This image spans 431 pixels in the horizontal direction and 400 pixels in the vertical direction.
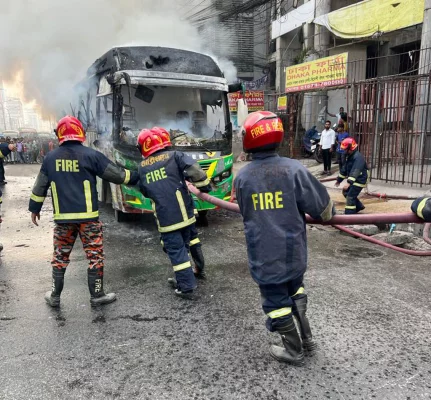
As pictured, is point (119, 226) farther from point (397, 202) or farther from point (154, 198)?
point (397, 202)

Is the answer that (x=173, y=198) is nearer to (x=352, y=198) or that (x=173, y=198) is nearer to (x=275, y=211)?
(x=275, y=211)

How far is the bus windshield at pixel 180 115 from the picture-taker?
5984 millimetres

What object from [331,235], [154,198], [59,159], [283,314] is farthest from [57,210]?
[331,235]

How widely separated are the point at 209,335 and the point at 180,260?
85cm

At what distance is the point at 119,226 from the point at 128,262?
195cm

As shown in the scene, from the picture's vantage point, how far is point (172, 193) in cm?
363

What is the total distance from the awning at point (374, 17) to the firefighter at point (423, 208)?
31.7 ft

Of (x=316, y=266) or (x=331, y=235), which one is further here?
(x=331, y=235)

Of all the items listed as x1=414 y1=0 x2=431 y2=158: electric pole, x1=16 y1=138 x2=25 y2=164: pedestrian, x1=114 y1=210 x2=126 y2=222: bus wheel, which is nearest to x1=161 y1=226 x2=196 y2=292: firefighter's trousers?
x1=114 y1=210 x2=126 y2=222: bus wheel

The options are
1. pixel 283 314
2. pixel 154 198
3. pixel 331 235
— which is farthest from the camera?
pixel 331 235

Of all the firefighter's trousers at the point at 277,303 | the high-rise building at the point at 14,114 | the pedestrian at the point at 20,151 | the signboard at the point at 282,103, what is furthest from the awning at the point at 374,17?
the high-rise building at the point at 14,114

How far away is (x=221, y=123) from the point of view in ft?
21.8

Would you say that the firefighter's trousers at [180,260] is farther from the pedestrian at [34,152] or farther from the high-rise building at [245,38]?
the pedestrian at [34,152]

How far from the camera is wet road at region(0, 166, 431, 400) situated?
2.36 meters
